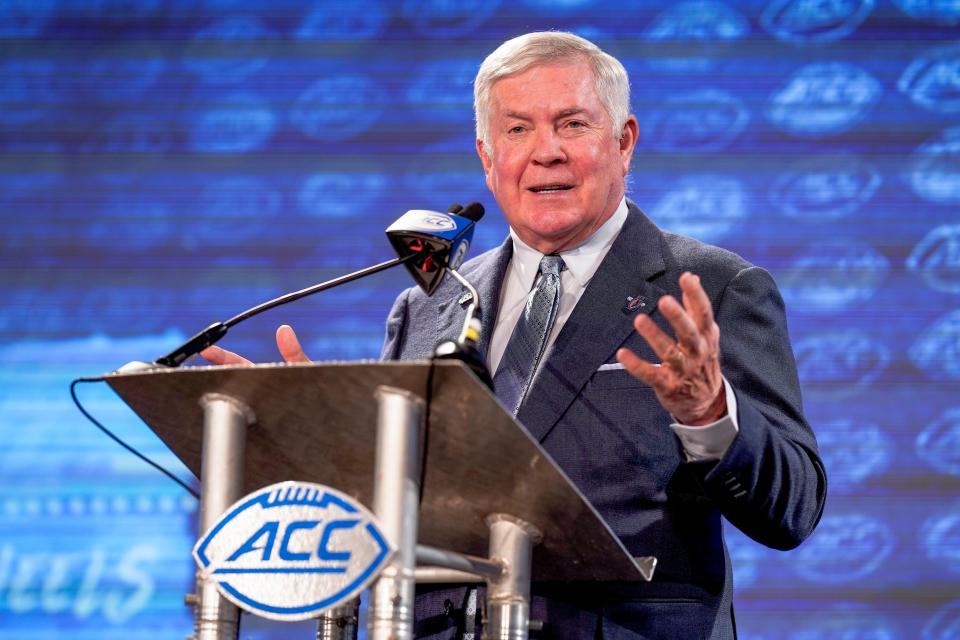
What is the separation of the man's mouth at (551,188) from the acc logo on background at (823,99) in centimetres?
124

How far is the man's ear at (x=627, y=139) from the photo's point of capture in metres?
2.34

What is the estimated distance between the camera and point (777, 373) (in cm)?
191

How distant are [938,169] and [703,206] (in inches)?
24.7

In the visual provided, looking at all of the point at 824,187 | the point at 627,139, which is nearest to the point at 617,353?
the point at 627,139

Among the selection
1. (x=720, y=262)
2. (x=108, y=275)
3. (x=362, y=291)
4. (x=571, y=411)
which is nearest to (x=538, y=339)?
(x=571, y=411)

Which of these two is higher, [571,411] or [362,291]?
[362,291]

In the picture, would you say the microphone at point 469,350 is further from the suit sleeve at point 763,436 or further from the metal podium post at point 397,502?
the suit sleeve at point 763,436

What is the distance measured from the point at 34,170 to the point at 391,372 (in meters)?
2.70

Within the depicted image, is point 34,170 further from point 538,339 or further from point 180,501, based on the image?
point 538,339

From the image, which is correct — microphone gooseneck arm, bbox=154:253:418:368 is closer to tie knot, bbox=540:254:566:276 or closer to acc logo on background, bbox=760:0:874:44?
tie knot, bbox=540:254:566:276

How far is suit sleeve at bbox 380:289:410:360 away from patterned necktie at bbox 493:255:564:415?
32 cm

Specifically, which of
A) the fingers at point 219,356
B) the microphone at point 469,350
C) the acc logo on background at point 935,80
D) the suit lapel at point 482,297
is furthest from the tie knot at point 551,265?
the acc logo on background at point 935,80

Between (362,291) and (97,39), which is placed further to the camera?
(97,39)

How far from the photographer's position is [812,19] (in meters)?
3.24
